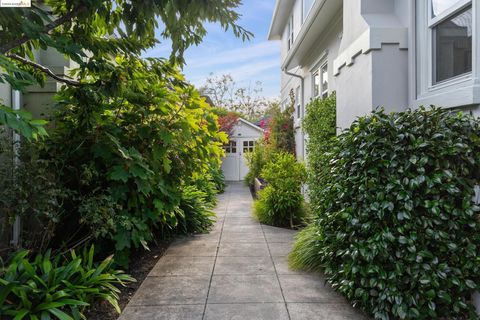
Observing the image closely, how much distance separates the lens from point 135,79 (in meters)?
3.86

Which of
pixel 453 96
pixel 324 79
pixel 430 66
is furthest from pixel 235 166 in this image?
pixel 453 96

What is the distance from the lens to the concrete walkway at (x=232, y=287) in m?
3.35

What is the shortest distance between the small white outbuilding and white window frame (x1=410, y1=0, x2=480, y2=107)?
576 inches

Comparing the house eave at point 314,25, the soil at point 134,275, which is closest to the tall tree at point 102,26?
the soil at point 134,275

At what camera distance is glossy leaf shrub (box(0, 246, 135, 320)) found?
2.92 metres

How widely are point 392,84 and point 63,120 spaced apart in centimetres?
406

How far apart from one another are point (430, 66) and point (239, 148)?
15.3 metres

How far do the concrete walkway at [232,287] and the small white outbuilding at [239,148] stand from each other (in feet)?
41.8

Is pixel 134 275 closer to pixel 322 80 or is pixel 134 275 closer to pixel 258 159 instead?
pixel 322 80

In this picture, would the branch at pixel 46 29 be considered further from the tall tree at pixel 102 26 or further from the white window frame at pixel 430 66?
the white window frame at pixel 430 66

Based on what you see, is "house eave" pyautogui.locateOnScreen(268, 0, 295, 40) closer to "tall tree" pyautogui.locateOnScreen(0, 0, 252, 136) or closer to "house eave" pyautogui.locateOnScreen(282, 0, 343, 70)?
"house eave" pyautogui.locateOnScreen(282, 0, 343, 70)

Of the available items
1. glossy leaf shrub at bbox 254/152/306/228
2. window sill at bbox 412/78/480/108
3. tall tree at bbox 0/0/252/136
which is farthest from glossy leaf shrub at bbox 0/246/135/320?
glossy leaf shrub at bbox 254/152/306/228

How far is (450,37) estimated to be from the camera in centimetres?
369

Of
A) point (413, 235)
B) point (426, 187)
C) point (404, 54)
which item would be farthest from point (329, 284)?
point (404, 54)
